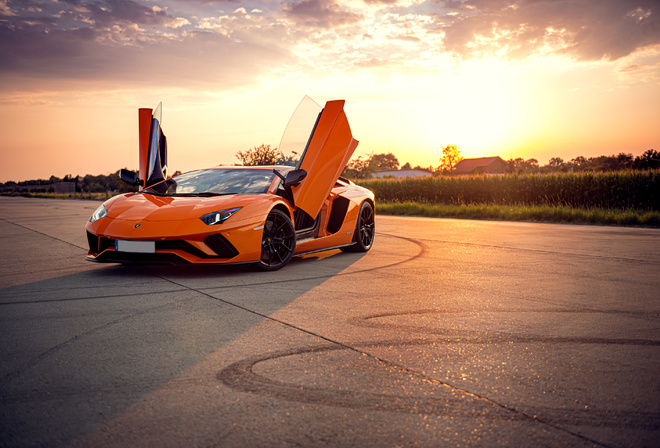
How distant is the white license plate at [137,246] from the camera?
19.8ft

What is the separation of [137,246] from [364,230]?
3.73m

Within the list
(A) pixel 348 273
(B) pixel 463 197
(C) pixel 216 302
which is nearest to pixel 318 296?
(C) pixel 216 302

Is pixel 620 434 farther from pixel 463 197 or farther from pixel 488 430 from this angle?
pixel 463 197

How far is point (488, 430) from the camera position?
2.34 m

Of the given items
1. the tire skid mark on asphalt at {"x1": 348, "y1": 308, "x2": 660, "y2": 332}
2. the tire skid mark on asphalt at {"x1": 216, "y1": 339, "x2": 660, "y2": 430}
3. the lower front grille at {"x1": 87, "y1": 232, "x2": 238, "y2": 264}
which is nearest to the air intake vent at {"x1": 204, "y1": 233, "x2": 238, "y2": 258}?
the lower front grille at {"x1": 87, "y1": 232, "x2": 238, "y2": 264}

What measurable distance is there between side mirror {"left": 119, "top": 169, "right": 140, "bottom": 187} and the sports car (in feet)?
0.07

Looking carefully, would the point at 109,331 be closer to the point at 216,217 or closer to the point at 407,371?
the point at 407,371

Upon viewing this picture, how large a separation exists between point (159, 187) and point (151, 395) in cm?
525

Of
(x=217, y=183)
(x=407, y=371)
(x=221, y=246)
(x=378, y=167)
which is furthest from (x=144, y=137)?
(x=378, y=167)

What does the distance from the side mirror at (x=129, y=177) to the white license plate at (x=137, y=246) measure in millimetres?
1489

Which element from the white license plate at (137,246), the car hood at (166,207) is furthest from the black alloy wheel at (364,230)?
the white license plate at (137,246)

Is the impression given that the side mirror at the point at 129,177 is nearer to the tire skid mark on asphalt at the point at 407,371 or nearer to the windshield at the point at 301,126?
the windshield at the point at 301,126

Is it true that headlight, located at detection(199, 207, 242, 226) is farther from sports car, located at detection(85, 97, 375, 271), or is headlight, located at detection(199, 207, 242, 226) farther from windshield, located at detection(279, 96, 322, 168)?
windshield, located at detection(279, 96, 322, 168)

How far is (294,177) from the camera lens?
6957 mm
